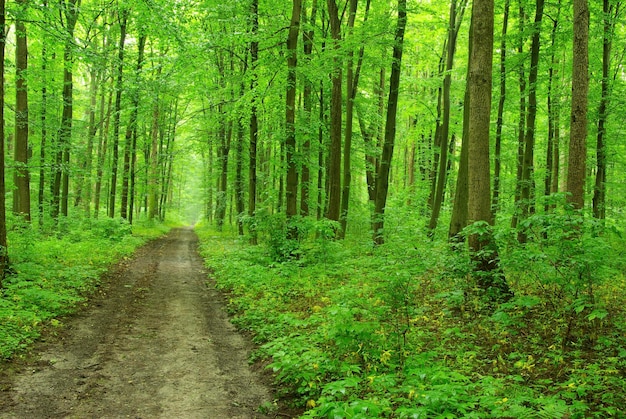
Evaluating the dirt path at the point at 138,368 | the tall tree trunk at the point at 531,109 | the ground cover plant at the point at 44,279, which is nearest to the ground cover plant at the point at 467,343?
the dirt path at the point at 138,368

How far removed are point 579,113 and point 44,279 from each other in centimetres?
1182

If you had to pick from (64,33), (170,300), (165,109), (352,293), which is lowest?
(170,300)

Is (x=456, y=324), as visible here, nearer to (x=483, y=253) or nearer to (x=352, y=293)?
(x=483, y=253)

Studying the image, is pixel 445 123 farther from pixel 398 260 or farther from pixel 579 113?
pixel 398 260

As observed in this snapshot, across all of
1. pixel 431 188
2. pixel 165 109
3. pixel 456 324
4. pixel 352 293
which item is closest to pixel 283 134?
pixel 352 293

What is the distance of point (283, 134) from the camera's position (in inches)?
560

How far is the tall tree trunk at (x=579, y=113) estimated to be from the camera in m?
7.16

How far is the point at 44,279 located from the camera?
9.77 m

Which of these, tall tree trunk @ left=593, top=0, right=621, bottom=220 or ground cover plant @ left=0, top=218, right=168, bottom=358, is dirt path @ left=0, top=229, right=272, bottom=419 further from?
tall tree trunk @ left=593, top=0, right=621, bottom=220

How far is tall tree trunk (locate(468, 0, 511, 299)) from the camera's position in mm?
8008

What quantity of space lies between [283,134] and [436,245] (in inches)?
261

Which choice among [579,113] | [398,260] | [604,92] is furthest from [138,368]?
[604,92]

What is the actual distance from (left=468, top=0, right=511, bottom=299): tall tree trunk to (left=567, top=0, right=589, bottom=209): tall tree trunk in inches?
55.7

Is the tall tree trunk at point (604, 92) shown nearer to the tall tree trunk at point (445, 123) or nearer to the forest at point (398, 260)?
the forest at point (398, 260)
